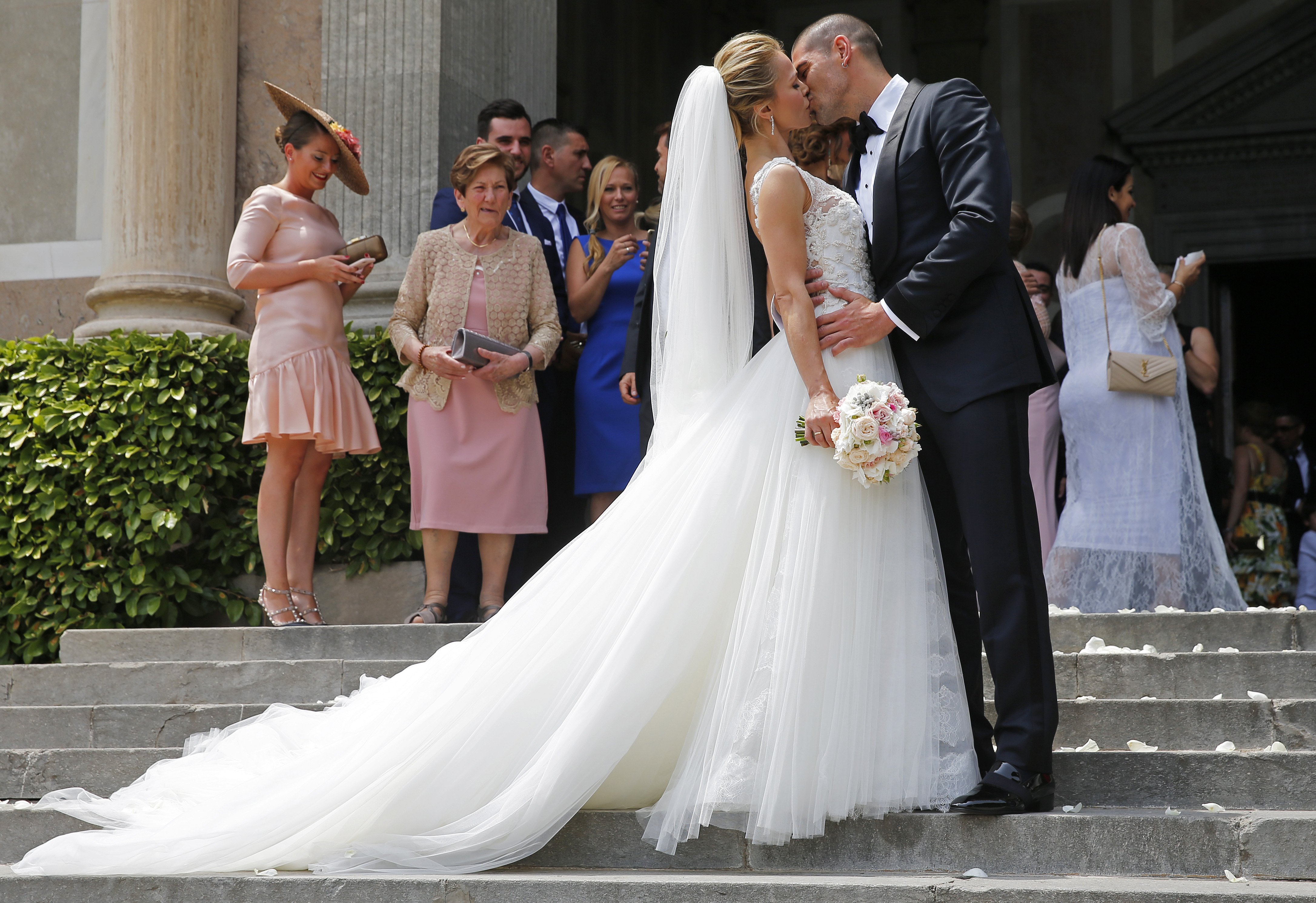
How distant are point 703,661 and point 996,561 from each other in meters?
0.83

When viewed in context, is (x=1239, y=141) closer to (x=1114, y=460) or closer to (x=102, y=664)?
(x=1114, y=460)

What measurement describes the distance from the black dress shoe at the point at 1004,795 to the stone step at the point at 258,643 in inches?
94.4

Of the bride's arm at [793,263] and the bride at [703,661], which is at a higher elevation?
the bride's arm at [793,263]

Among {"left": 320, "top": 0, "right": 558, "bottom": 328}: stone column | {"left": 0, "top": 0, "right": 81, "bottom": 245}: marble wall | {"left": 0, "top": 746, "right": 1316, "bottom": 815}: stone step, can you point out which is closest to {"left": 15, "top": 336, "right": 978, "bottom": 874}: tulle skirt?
{"left": 0, "top": 746, "right": 1316, "bottom": 815}: stone step

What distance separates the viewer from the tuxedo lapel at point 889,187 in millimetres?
3891

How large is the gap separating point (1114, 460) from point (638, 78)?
26.5ft

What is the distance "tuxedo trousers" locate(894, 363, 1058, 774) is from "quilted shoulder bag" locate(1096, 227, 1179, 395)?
2.98 metres

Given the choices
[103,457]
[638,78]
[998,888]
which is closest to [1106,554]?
[998,888]

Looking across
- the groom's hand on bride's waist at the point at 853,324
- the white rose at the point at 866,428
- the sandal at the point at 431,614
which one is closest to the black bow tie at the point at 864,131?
the groom's hand on bride's waist at the point at 853,324

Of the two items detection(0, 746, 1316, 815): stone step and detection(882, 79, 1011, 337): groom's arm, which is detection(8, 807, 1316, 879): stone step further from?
detection(882, 79, 1011, 337): groom's arm

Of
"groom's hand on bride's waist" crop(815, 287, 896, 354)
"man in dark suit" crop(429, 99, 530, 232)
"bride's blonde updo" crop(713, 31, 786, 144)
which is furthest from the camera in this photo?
"man in dark suit" crop(429, 99, 530, 232)

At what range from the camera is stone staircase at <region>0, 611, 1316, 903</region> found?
10.9ft

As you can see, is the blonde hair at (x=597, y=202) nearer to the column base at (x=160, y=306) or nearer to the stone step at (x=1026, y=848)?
the column base at (x=160, y=306)

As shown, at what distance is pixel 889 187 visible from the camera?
12.8 feet
